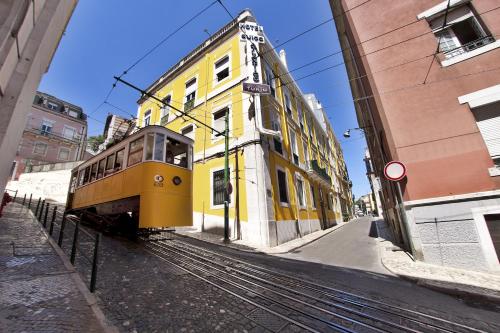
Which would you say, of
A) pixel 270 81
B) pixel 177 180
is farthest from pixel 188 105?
pixel 177 180

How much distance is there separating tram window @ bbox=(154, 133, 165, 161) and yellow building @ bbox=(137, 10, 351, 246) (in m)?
3.93

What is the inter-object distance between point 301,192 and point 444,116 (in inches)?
367

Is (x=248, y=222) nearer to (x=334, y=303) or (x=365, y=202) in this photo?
(x=334, y=303)

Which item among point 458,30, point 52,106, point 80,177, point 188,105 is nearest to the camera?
point 458,30

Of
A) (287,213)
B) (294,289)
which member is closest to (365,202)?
(287,213)

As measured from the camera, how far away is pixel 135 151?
22.7ft

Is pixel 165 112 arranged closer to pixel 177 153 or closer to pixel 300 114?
pixel 177 153

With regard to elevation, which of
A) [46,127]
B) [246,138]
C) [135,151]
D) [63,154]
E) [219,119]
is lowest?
[135,151]

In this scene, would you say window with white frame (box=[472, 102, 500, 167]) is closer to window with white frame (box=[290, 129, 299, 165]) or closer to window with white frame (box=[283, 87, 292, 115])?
window with white frame (box=[290, 129, 299, 165])

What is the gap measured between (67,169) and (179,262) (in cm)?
2544

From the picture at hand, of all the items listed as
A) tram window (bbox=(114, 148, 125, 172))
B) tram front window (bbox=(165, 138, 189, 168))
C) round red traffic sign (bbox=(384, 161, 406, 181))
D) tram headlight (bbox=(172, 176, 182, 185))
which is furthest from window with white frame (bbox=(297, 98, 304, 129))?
tram window (bbox=(114, 148, 125, 172))

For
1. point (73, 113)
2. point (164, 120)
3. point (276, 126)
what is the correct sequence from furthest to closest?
point (73, 113)
point (164, 120)
point (276, 126)

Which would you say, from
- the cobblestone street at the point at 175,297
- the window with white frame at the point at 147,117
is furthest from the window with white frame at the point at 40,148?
the cobblestone street at the point at 175,297

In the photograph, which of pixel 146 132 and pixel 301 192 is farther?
pixel 301 192
